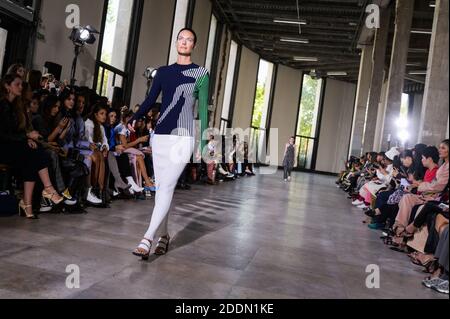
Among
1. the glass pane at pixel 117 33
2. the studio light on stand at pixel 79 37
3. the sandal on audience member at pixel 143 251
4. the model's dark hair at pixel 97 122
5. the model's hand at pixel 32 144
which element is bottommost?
the sandal on audience member at pixel 143 251

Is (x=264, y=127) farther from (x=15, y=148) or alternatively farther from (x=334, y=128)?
(x=15, y=148)

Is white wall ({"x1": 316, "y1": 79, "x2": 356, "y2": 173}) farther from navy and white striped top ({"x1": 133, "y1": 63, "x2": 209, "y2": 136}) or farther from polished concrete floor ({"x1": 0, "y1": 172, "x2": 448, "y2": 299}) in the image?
navy and white striped top ({"x1": 133, "y1": 63, "x2": 209, "y2": 136})

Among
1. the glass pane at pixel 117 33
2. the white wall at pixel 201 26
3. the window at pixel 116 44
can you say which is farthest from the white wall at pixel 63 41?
the white wall at pixel 201 26

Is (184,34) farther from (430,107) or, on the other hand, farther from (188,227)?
(430,107)

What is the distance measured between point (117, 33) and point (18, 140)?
252 inches

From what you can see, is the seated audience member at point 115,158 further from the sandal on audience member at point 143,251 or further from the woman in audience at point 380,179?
the woman in audience at point 380,179

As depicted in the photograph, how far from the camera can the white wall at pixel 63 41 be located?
7270 mm

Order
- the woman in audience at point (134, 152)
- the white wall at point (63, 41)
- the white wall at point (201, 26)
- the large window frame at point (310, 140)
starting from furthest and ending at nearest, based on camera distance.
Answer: the large window frame at point (310, 140) → the white wall at point (201, 26) → the white wall at point (63, 41) → the woman in audience at point (134, 152)

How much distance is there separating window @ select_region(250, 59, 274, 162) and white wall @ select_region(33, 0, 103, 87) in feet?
52.6

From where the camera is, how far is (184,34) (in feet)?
11.3

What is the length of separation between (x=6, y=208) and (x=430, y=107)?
5883 millimetres

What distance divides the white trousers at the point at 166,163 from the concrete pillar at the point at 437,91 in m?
4.82
